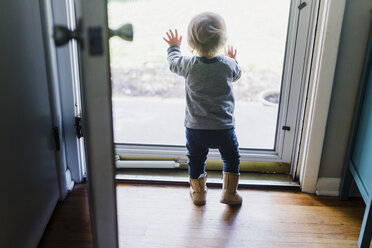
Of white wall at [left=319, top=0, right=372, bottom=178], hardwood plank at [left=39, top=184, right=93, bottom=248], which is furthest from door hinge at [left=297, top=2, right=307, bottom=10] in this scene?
hardwood plank at [left=39, top=184, right=93, bottom=248]

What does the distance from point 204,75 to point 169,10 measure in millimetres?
492

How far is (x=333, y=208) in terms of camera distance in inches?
74.1

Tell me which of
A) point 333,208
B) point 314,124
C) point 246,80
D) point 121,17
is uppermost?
point 121,17

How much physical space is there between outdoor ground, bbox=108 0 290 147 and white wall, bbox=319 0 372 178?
0.33m

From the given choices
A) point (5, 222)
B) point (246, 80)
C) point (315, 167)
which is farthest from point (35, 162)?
point (315, 167)

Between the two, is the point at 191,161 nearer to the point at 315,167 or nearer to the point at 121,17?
the point at 315,167

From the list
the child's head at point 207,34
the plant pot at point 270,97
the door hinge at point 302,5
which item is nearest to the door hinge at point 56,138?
the child's head at point 207,34

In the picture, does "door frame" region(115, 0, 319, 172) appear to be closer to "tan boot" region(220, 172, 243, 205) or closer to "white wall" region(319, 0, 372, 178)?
"white wall" region(319, 0, 372, 178)

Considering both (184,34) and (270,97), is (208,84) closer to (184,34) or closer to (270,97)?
(184,34)

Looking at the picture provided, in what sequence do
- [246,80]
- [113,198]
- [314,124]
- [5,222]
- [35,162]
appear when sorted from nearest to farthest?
[113,198]
[5,222]
[35,162]
[314,124]
[246,80]

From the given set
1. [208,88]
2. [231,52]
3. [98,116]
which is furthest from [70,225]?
[231,52]

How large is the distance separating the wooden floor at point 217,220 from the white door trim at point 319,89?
0.17 meters

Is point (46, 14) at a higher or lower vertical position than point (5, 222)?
higher

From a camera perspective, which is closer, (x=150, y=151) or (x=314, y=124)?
(x=314, y=124)
